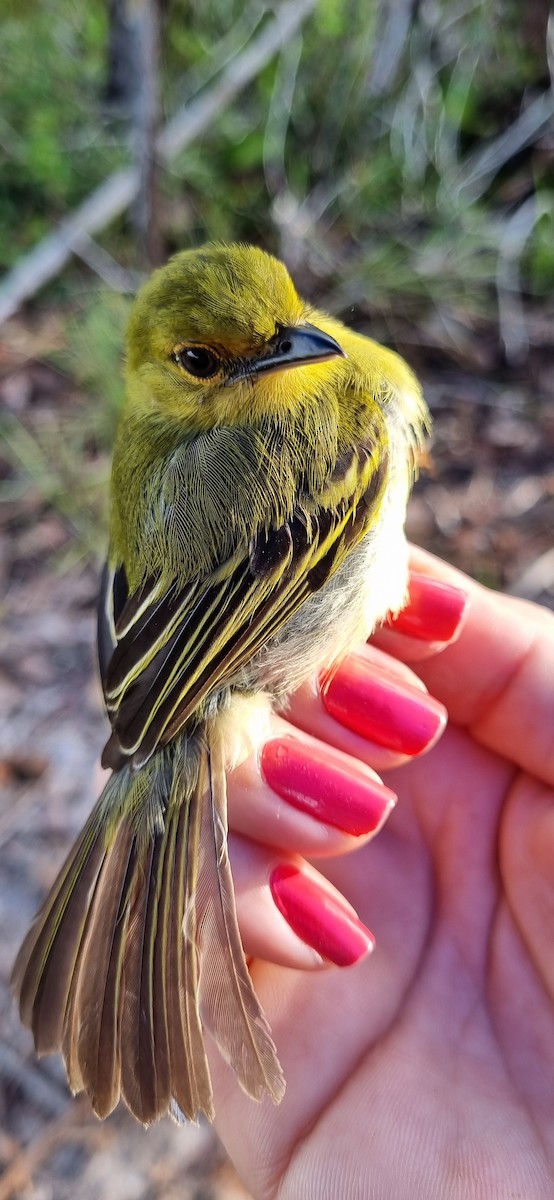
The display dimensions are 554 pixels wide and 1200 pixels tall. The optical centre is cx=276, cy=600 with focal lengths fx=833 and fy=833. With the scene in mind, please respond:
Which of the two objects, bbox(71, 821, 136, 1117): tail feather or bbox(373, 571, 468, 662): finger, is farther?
bbox(373, 571, 468, 662): finger

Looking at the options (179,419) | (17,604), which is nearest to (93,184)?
(17,604)

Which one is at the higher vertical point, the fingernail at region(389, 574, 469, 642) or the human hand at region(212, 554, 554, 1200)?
the fingernail at region(389, 574, 469, 642)

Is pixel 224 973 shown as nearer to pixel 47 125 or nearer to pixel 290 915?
pixel 290 915

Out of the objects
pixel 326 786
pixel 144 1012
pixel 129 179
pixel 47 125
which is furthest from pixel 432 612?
pixel 47 125

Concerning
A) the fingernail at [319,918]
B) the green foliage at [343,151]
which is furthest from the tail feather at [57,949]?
the green foliage at [343,151]

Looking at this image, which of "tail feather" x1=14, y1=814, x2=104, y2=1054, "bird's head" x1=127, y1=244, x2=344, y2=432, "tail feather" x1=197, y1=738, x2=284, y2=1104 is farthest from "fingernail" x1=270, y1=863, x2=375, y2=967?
"bird's head" x1=127, y1=244, x2=344, y2=432

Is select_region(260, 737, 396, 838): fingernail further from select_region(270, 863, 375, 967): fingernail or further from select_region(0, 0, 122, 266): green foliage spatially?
select_region(0, 0, 122, 266): green foliage
